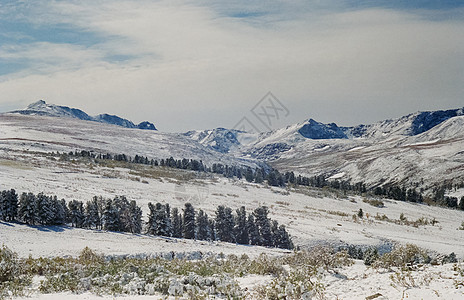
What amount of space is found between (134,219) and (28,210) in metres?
7.15

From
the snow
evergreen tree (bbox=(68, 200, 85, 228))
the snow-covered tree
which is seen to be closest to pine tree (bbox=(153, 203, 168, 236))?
the snow-covered tree

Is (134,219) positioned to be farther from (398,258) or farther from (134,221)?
(398,258)

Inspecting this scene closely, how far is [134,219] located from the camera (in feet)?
87.5

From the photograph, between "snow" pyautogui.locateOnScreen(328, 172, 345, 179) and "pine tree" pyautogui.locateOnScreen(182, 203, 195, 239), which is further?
"snow" pyautogui.locateOnScreen(328, 172, 345, 179)

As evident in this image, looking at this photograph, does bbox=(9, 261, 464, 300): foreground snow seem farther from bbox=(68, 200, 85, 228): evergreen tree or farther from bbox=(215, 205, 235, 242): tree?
bbox=(215, 205, 235, 242): tree

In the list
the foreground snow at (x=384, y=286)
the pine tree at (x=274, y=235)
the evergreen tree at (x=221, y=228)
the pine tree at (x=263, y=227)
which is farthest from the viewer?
the pine tree at (x=263, y=227)

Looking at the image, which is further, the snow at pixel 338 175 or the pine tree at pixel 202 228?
the snow at pixel 338 175

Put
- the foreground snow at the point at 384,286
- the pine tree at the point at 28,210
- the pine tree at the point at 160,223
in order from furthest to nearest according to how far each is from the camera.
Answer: the pine tree at the point at 160,223
the pine tree at the point at 28,210
the foreground snow at the point at 384,286

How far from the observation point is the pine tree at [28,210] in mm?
23328

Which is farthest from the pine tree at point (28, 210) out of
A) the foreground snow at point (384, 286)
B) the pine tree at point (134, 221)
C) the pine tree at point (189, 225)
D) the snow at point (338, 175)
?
the snow at point (338, 175)

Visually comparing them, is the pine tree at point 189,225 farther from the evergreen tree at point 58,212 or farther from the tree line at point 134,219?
the evergreen tree at point 58,212

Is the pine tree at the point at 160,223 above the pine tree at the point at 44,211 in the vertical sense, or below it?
below

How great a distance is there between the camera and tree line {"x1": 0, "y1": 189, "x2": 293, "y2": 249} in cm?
2358

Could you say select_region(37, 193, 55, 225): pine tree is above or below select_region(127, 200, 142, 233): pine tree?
above
